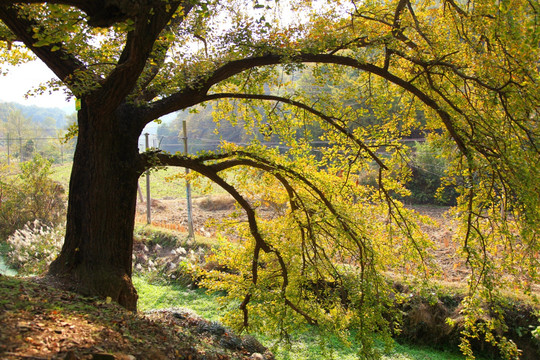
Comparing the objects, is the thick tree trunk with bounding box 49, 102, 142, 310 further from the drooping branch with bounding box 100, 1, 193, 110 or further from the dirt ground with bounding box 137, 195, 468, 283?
the dirt ground with bounding box 137, 195, 468, 283

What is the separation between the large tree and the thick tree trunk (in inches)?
0.5

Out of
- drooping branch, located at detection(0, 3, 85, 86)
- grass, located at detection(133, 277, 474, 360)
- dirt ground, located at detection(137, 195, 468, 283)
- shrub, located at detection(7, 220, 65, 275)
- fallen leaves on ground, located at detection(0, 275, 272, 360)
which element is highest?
drooping branch, located at detection(0, 3, 85, 86)

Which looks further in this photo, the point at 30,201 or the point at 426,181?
the point at 426,181

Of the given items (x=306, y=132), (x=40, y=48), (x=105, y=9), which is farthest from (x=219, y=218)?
(x=105, y=9)

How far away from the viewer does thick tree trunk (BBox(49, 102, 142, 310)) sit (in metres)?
4.33

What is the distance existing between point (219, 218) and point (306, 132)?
947cm

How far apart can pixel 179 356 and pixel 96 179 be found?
6.77 ft

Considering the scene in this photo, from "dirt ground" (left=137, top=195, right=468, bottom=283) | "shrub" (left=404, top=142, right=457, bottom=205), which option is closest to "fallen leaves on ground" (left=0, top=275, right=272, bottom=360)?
"dirt ground" (left=137, top=195, right=468, bottom=283)

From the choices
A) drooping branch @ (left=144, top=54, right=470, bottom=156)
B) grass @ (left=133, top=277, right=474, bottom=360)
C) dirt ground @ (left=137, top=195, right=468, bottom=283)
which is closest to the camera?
drooping branch @ (left=144, top=54, right=470, bottom=156)

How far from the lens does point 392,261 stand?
505cm

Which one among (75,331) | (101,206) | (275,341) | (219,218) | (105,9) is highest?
(105,9)

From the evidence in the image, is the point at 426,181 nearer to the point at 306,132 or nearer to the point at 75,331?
the point at 306,132

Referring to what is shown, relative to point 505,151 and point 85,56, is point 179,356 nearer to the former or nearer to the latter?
point 85,56

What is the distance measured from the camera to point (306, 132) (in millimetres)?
5434
